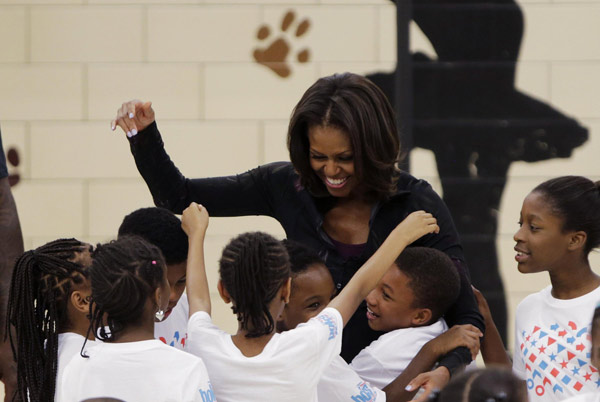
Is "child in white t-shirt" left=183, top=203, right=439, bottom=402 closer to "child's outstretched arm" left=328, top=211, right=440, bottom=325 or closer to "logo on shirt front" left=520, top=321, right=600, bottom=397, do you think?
"child's outstretched arm" left=328, top=211, right=440, bottom=325

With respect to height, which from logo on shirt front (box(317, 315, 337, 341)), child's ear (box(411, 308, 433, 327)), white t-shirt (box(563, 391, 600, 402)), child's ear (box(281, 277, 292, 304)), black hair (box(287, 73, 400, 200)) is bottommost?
white t-shirt (box(563, 391, 600, 402))

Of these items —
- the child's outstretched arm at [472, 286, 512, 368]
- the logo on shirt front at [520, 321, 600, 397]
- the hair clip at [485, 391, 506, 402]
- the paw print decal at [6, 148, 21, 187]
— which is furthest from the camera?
the paw print decal at [6, 148, 21, 187]

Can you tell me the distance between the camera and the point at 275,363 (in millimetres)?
2314

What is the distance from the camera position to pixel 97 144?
487 cm

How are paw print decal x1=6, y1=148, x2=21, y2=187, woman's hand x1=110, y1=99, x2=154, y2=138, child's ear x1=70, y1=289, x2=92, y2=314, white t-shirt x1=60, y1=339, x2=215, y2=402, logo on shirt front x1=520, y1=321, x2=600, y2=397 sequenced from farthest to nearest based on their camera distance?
paw print decal x1=6, y1=148, x2=21, y2=187
woman's hand x1=110, y1=99, x2=154, y2=138
logo on shirt front x1=520, y1=321, x2=600, y2=397
child's ear x1=70, y1=289, x2=92, y2=314
white t-shirt x1=60, y1=339, x2=215, y2=402

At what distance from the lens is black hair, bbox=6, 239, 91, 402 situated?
249 centimetres

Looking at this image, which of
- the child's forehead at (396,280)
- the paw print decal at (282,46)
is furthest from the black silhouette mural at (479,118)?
the child's forehead at (396,280)

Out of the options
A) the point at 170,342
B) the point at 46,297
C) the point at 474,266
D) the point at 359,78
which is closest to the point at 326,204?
the point at 359,78

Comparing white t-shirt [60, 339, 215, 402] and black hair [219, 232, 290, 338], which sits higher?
black hair [219, 232, 290, 338]

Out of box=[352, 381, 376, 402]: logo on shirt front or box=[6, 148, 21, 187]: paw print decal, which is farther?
box=[6, 148, 21, 187]: paw print decal

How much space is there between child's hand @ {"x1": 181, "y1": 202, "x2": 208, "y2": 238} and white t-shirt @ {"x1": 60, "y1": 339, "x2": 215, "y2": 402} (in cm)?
39

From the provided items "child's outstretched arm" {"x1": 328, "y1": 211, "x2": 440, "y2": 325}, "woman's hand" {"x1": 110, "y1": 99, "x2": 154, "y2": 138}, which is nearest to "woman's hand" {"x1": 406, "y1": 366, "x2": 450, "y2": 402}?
"child's outstretched arm" {"x1": 328, "y1": 211, "x2": 440, "y2": 325}

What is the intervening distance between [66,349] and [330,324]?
0.62 metres

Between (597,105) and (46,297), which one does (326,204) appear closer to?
(46,297)
